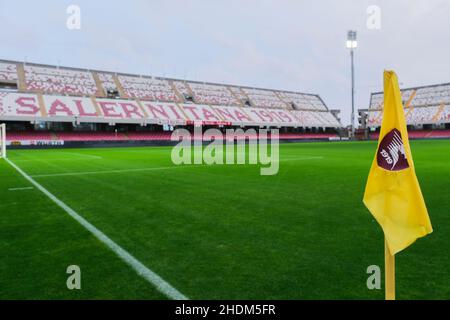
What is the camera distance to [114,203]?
23.9ft

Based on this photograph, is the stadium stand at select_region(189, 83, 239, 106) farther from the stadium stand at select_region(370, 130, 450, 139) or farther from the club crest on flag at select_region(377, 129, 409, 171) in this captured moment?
the club crest on flag at select_region(377, 129, 409, 171)

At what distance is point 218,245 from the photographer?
4.46 m

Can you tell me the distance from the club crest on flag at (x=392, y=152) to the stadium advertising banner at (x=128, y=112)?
4407 cm

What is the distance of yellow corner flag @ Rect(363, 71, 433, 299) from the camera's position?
256 cm

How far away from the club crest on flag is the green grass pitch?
3.90ft

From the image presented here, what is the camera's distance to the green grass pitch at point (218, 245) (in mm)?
3252

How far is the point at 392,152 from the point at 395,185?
24cm

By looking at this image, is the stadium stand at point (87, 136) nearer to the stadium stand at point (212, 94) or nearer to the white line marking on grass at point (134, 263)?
the stadium stand at point (212, 94)

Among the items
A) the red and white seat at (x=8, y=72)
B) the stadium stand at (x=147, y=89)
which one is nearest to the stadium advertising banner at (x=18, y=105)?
the red and white seat at (x=8, y=72)

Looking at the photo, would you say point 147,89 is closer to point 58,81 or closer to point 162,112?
point 162,112

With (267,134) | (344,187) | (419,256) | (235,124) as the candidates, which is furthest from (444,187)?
(267,134)

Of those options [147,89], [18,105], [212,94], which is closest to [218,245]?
[18,105]
